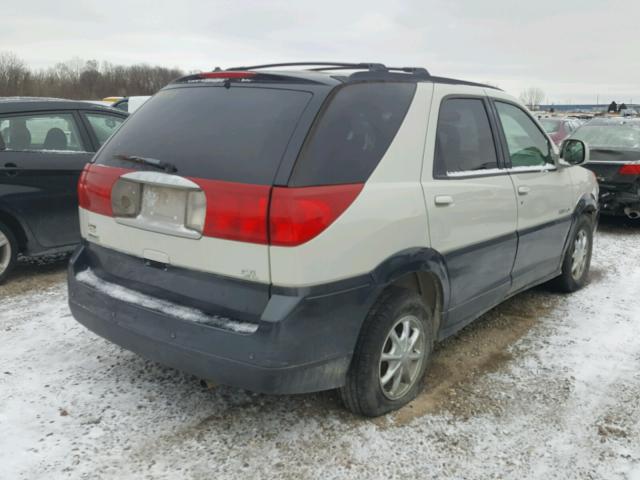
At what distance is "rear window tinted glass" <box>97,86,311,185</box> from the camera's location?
2.62m

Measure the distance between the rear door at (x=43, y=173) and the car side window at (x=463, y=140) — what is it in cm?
366

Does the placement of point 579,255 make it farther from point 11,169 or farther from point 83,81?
point 83,81

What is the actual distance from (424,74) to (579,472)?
224 centimetres

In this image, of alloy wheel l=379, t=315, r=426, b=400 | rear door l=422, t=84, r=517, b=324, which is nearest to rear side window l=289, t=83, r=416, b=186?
rear door l=422, t=84, r=517, b=324

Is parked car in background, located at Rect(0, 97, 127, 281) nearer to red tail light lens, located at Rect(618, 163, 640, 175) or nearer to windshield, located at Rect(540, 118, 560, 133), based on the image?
red tail light lens, located at Rect(618, 163, 640, 175)

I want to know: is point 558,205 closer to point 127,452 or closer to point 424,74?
point 424,74

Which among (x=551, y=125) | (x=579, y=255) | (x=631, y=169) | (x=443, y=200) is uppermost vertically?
(x=551, y=125)

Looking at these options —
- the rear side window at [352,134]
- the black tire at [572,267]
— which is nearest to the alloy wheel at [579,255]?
the black tire at [572,267]

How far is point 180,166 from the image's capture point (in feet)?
9.14

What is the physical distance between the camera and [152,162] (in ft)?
9.45

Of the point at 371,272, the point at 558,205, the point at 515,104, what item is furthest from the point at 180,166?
the point at 558,205

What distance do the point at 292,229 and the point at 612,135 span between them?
8.29 meters

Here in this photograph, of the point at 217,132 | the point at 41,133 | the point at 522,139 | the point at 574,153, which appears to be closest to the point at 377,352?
the point at 217,132

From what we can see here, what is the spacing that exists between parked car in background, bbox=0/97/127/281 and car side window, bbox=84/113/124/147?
14 cm
